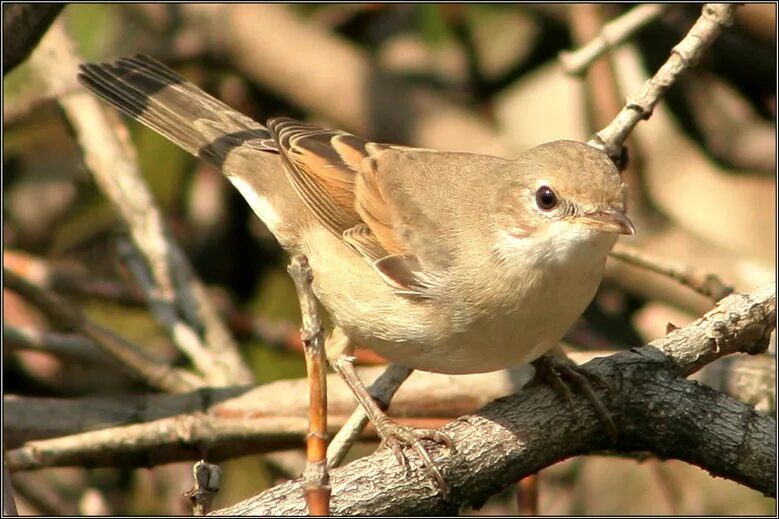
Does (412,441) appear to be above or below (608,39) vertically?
below

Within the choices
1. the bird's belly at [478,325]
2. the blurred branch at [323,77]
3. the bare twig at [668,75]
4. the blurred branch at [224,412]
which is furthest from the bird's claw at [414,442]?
the blurred branch at [323,77]

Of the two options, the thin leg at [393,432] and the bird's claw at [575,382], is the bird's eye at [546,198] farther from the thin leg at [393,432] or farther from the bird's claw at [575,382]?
the thin leg at [393,432]

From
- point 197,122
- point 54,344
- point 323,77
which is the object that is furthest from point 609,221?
point 323,77

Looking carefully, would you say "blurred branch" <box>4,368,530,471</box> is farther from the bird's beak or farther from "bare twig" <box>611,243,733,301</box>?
the bird's beak

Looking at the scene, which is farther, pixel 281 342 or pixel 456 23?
pixel 456 23

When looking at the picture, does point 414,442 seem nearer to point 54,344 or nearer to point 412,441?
point 412,441

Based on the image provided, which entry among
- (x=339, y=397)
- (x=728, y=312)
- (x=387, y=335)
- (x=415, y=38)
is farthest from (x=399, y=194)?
(x=415, y=38)

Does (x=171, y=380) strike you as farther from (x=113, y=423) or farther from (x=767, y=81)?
(x=767, y=81)
